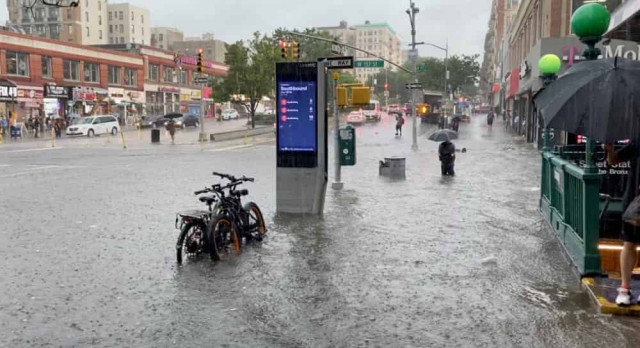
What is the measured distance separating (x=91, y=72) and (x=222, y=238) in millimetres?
64019

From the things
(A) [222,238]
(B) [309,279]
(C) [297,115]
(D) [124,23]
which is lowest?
(B) [309,279]

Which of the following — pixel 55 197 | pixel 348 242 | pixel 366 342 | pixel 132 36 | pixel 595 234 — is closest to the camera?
pixel 366 342

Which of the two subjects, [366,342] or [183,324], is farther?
[183,324]

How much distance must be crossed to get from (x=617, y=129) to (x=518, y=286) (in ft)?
7.09

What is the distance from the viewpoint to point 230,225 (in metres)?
8.65

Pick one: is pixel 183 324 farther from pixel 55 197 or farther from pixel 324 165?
pixel 55 197

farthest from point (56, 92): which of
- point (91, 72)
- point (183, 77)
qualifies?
point (183, 77)

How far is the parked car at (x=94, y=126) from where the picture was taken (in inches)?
1874

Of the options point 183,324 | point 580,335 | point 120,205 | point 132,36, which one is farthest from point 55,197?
point 132,36

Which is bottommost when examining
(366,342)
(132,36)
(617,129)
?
(366,342)

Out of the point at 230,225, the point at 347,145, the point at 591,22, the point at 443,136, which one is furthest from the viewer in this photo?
the point at 443,136

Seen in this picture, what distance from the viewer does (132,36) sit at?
140875 mm

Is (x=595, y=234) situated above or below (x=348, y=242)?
above

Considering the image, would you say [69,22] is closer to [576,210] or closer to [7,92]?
[7,92]
